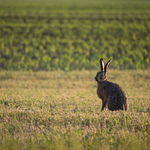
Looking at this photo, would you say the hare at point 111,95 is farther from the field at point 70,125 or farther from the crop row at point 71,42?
the crop row at point 71,42

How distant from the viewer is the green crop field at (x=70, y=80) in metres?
5.78

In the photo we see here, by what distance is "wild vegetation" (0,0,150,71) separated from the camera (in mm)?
21969

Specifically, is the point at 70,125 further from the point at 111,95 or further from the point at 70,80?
the point at 70,80

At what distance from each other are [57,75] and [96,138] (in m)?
12.2

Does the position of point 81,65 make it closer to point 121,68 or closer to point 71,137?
point 121,68

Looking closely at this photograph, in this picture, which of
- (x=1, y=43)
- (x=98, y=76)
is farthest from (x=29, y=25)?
(x=98, y=76)

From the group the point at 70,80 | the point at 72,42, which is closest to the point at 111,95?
the point at 70,80

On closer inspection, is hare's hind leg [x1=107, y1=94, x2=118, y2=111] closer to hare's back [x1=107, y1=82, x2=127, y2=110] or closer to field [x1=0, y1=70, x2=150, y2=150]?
hare's back [x1=107, y1=82, x2=127, y2=110]

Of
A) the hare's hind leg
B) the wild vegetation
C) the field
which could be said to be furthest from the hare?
the wild vegetation

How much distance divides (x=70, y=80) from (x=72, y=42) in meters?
13.6

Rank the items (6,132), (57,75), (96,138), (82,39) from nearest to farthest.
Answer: (96,138) < (6,132) < (57,75) < (82,39)

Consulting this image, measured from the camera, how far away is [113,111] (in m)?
7.26

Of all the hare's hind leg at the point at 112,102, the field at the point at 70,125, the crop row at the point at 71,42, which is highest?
the crop row at the point at 71,42

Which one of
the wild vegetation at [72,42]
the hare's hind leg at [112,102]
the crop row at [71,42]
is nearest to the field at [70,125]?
the hare's hind leg at [112,102]
